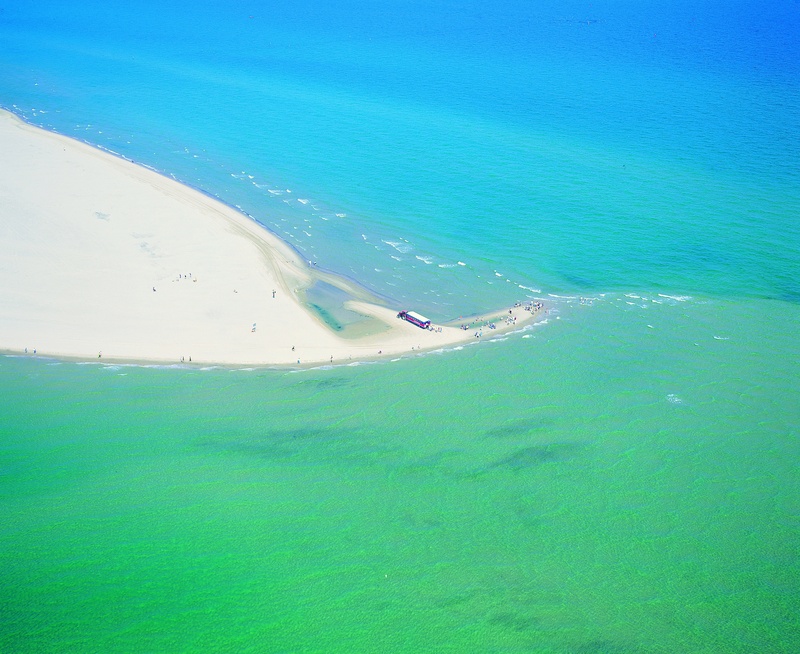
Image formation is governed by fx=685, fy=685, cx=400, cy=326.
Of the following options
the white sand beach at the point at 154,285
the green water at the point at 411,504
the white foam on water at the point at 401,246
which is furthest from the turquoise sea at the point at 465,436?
the white sand beach at the point at 154,285

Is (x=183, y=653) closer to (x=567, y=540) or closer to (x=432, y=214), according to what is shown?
(x=567, y=540)

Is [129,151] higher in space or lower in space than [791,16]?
lower

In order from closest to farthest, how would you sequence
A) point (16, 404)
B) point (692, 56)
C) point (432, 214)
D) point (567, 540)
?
point (567, 540), point (16, 404), point (432, 214), point (692, 56)

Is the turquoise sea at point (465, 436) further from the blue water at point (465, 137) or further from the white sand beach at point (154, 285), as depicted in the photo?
the white sand beach at point (154, 285)

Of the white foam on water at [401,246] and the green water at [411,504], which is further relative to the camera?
the white foam on water at [401,246]

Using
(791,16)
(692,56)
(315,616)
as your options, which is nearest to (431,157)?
(315,616)

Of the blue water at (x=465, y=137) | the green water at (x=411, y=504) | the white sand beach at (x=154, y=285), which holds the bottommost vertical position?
the green water at (x=411, y=504)

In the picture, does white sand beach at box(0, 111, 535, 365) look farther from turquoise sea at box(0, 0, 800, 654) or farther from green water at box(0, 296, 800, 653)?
green water at box(0, 296, 800, 653)

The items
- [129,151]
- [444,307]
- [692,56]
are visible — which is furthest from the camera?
[692,56]
